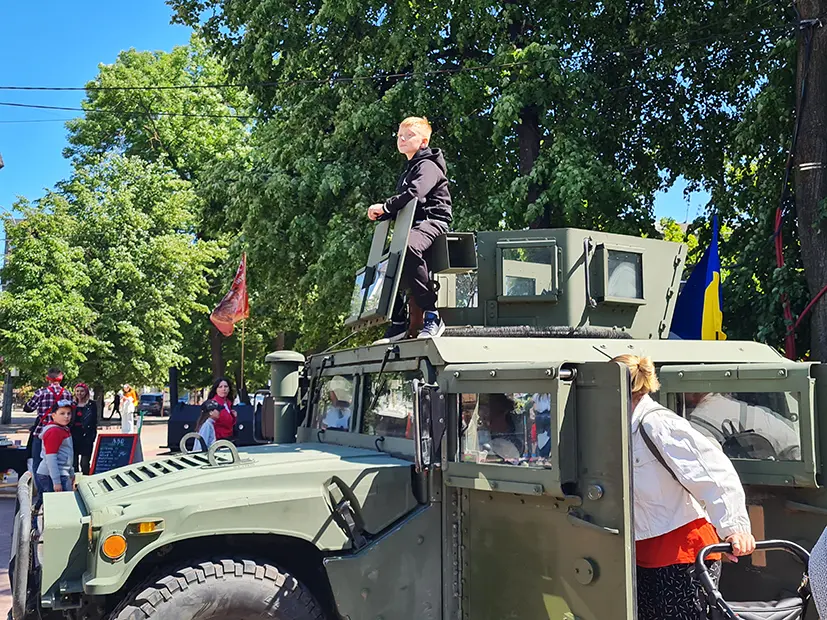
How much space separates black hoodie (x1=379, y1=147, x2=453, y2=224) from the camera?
531cm

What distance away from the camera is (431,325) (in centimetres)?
503

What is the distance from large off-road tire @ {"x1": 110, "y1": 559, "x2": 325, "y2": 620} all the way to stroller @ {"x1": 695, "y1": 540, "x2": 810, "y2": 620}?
1.71 m

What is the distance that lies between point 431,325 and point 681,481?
1.90 metres

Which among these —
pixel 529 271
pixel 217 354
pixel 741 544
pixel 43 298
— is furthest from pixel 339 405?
pixel 217 354

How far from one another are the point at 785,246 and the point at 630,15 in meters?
4.12

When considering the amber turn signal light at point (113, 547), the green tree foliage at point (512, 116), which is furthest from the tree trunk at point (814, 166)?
the amber turn signal light at point (113, 547)

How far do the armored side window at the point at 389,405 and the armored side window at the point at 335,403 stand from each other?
0.23 metres

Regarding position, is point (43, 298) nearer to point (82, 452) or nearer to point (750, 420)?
point (82, 452)

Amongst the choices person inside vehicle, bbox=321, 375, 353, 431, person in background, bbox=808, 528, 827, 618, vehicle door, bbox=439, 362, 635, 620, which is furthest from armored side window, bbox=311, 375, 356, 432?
person in background, bbox=808, 528, 827, 618

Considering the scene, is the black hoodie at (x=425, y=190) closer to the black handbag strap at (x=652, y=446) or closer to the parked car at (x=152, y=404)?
the black handbag strap at (x=652, y=446)

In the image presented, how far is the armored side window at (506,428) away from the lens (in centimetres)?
371

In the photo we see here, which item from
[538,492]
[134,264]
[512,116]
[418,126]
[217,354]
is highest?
[512,116]

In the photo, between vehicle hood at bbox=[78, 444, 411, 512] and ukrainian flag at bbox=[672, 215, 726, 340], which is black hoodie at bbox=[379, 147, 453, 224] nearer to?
vehicle hood at bbox=[78, 444, 411, 512]

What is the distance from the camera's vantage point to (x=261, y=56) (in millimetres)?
12852
